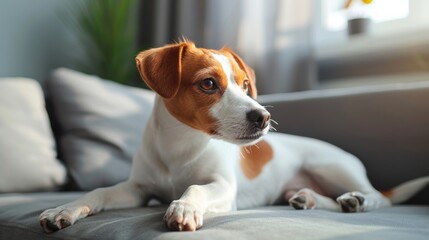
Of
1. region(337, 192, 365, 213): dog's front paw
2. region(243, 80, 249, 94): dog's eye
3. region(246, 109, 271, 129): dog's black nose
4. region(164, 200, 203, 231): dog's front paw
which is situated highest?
region(243, 80, 249, 94): dog's eye

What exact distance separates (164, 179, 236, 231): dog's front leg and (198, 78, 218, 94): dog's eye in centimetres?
23

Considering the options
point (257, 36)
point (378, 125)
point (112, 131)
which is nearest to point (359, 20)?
point (257, 36)

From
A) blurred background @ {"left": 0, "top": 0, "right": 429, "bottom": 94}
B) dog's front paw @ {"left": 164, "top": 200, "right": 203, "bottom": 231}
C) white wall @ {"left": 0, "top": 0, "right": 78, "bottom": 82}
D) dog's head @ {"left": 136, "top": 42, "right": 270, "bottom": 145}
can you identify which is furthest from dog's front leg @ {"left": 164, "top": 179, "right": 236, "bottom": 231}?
white wall @ {"left": 0, "top": 0, "right": 78, "bottom": 82}

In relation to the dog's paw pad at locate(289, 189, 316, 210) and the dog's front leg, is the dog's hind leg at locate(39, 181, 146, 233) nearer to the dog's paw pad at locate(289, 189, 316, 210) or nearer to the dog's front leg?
the dog's front leg

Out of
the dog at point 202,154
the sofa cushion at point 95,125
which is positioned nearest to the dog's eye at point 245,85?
the dog at point 202,154

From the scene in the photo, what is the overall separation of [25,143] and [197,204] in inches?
35.1

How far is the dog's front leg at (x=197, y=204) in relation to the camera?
860 millimetres

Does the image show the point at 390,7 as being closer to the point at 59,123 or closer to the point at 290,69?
the point at 290,69

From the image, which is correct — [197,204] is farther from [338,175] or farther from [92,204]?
[338,175]

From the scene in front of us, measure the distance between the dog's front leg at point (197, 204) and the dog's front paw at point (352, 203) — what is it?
29 cm

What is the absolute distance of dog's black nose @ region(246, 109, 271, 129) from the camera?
→ 1.07m

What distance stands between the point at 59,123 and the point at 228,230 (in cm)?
121

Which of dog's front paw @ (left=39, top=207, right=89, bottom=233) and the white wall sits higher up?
the white wall

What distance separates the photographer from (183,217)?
0.86 metres
